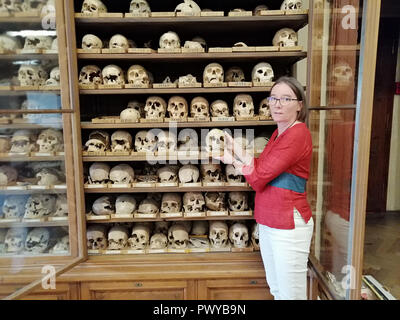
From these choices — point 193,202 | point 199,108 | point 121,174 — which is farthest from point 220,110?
point 121,174

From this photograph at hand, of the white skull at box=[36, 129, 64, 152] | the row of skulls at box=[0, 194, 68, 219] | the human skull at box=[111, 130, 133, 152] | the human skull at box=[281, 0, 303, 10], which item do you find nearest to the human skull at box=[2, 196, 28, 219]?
the row of skulls at box=[0, 194, 68, 219]

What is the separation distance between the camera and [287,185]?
4.52 feet

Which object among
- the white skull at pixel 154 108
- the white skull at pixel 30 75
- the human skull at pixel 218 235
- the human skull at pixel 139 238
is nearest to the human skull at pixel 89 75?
the white skull at pixel 30 75

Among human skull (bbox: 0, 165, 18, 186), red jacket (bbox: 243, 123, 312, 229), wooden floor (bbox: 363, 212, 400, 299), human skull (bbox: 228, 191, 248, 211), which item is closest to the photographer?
red jacket (bbox: 243, 123, 312, 229)

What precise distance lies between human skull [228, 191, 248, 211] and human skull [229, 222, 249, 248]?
0.45 feet

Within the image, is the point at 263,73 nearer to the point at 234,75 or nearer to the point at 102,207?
the point at 234,75

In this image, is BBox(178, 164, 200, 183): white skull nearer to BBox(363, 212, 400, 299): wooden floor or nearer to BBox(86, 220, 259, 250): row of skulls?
BBox(86, 220, 259, 250): row of skulls

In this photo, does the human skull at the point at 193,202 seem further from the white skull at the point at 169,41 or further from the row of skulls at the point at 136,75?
the white skull at the point at 169,41

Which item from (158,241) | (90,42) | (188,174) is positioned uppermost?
(90,42)

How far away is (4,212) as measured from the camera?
1.77 meters

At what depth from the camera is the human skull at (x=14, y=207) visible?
177cm

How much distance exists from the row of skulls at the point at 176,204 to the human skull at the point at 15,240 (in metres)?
0.46

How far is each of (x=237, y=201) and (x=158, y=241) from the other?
0.62 meters

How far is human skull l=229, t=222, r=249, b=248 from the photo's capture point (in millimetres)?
1910
